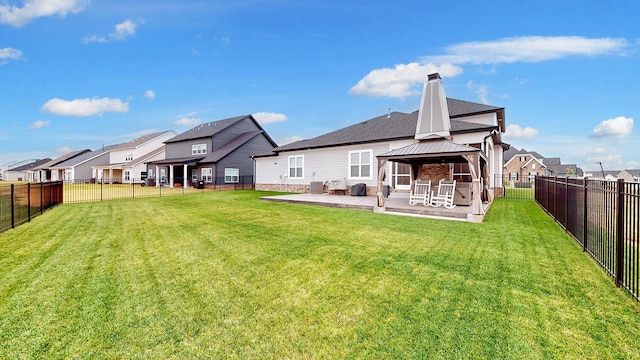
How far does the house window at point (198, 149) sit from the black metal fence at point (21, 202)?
1936 centimetres

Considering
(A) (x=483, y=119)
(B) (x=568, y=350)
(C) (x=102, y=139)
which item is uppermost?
(C) (x=102, y=139)

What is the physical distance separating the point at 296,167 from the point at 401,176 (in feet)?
25.4

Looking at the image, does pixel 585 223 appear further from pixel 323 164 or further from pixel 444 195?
pixel 323 164

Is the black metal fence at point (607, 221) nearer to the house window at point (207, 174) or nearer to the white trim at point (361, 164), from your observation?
the white trim at point (361, 164)

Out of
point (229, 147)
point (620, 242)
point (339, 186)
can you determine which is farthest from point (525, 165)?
point (620, 242)

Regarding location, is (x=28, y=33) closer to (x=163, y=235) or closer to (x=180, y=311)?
(x=163, y=235)

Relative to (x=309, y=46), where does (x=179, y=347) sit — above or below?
below

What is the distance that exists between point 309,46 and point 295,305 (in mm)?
18623

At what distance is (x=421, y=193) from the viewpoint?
1099 centimetres

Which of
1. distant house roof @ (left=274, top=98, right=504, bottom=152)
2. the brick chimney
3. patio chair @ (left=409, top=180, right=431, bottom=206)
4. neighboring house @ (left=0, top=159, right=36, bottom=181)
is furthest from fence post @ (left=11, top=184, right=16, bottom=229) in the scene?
neighboring house @ (left=0, top=159, right=36, bottom=181)

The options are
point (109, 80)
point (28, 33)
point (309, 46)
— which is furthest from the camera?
point (109, 80)

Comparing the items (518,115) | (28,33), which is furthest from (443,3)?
(28,33)

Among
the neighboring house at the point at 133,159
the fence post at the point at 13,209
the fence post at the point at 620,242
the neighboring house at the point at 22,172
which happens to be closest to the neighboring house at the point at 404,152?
the fence post at the point at 620,242

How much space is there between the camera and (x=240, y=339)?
2.45 metres
